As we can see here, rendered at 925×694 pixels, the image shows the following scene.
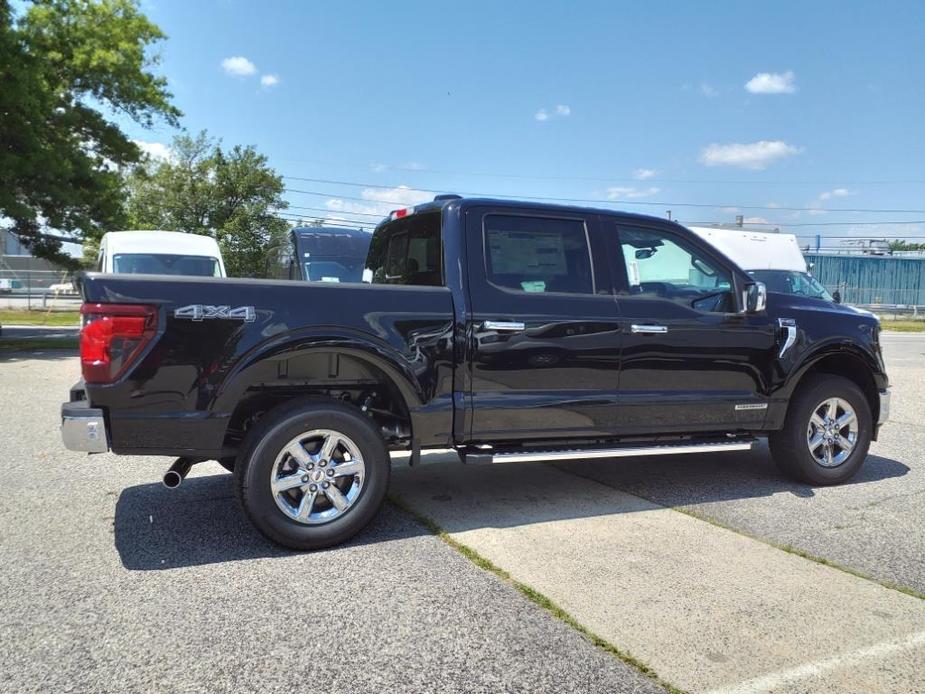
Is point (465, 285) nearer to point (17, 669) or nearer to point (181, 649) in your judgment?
point (181, 649)

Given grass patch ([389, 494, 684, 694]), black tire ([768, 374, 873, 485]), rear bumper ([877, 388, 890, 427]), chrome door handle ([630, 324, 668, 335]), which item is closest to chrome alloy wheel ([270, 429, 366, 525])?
grass patch ([389, 494, 684, 694])

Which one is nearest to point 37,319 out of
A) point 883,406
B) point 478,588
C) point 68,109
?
point 68,109

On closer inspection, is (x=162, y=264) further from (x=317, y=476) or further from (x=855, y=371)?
(x=855, y=371)

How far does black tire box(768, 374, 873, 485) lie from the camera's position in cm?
541

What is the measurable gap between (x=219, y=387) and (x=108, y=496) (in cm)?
184

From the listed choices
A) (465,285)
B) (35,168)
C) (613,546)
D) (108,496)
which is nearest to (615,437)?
(613,546)

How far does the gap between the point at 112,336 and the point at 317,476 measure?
1.27 meters

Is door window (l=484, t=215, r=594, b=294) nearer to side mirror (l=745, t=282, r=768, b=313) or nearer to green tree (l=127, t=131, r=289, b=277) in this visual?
side mirror (l=745, t=282, r=768, b=313)

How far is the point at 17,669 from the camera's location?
2.78m

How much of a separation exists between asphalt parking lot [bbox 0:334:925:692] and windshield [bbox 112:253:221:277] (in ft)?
29.9

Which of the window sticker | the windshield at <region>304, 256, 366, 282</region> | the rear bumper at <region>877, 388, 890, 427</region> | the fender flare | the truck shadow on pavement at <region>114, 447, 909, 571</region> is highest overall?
the windshield at <region>304, 256, 366, 282</region>

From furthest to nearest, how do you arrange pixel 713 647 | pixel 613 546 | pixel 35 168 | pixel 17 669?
1. pixel 35 168
2. pixel 613 546
3. pixel 713 647
4. pixel 17 669

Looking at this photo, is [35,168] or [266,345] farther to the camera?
[35,168]

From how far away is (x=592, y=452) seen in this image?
465 centimetres
